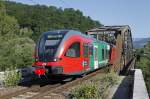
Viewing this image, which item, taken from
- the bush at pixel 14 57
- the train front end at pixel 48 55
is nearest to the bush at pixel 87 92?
the train front end at pixel 48 55

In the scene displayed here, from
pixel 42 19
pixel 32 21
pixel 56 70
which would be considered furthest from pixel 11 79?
pixel 32 21

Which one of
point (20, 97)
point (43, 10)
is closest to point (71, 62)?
point (20, 97)

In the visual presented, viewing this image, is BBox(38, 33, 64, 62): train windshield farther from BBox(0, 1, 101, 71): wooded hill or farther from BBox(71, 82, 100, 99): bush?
BBox(0, 1, 101, 71): wooded hill

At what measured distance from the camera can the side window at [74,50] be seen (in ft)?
53.5

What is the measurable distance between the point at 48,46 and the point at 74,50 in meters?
1.42

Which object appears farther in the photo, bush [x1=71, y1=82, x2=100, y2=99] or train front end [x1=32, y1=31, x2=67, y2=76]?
train front end [x1=32, y1=31, x2=67, y2=76]

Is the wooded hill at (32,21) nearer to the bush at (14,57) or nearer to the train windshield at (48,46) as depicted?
the bush at (14,57)

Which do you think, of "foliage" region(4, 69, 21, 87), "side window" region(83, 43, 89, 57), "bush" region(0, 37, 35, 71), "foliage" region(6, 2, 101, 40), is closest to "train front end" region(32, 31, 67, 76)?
"foliage" region(4, 69, 21, 87)

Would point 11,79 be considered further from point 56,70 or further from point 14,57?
point 14,57

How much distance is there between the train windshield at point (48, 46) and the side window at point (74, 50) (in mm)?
634

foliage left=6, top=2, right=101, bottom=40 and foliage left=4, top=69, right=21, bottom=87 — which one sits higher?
foliage left=6, top=2, right=101, bottom=40

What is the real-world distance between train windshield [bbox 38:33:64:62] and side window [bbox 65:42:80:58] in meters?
0.63

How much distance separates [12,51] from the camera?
3194 centimetres

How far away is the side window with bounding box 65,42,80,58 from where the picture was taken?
16.3 metres
